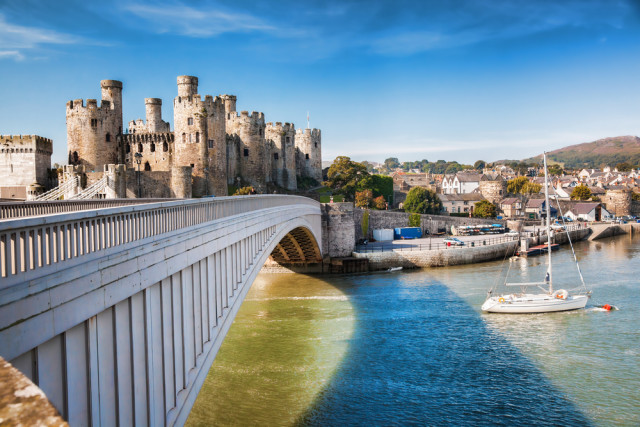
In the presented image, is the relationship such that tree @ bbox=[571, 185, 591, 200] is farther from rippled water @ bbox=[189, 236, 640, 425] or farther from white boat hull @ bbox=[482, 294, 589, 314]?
white boat hull @ bbox=[482, 294, 589, 314]

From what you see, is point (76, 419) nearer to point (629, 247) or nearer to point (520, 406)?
point (520, 406)

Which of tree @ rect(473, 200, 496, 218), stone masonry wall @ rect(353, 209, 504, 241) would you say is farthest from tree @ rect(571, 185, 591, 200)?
stone masonry wall @ rect(353, 209, 504, 241)

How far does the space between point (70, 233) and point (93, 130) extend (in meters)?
37.6

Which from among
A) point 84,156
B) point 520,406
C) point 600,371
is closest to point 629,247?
point 600,371

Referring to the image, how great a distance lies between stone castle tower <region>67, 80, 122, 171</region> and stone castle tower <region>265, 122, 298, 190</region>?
17.3 meters

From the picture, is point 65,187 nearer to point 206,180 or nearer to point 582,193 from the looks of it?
point 206,180

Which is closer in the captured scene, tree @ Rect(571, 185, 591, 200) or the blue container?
the blue container

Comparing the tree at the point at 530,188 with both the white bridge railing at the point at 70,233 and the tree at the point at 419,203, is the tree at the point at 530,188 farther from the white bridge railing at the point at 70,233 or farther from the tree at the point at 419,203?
the white bridge railing at the point at 70,233

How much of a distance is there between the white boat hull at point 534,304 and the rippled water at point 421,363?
39 cm

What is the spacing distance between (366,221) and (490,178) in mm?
42277

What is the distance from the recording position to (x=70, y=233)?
485cm

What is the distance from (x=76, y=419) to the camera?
453 centimetres

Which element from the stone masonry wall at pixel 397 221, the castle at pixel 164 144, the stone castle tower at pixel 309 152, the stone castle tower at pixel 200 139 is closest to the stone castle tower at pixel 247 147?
the castle at pixel 164 144

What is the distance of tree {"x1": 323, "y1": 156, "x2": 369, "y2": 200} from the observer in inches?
2206
